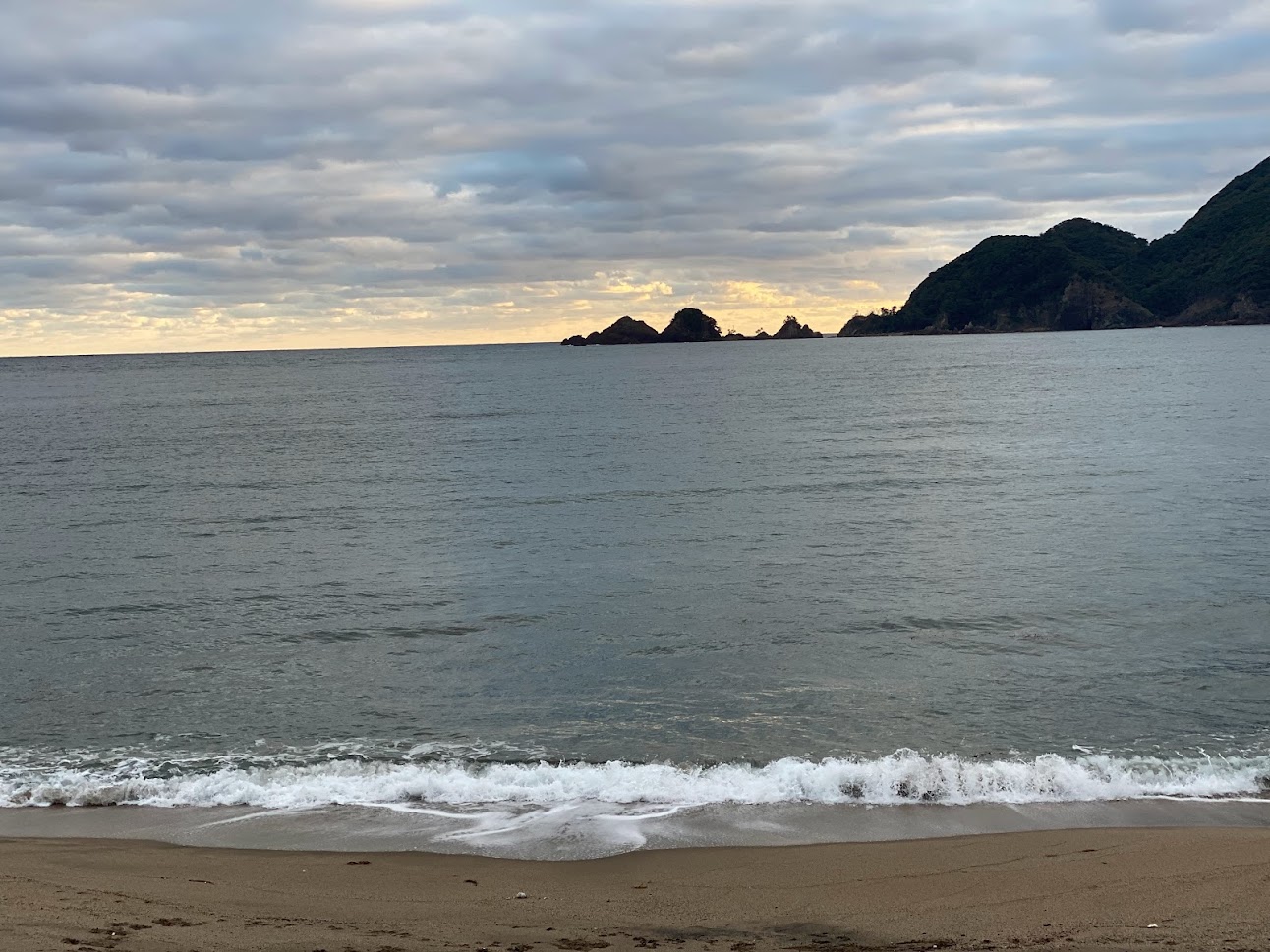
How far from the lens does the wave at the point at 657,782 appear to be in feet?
47.0

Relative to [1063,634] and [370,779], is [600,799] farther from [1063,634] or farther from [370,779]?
[1063,634]

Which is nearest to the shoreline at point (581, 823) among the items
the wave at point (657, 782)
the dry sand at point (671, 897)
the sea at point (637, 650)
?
the sea at point (637, 650)

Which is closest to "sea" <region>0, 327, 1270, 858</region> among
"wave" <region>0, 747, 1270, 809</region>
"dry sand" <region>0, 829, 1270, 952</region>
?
"wave" <region>0, 747, 1270, 809</region>

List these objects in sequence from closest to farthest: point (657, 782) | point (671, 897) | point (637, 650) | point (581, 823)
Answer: point (671, 897) < point (581, 823) < point (657, 782) < point (637, 650)

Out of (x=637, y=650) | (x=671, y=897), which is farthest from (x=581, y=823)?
(x=637, y=650)

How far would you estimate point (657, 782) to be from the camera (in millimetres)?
14711

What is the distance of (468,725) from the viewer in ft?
56.4

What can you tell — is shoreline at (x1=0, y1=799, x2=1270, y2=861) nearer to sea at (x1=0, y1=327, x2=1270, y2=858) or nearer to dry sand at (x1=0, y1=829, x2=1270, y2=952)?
sea at (x1=0, y1=327, x2=1270, y2=858)

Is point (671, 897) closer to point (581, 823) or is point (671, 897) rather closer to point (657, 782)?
point (581, 823)

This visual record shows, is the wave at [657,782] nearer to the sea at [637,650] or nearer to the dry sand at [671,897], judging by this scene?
the sea at [637,650]

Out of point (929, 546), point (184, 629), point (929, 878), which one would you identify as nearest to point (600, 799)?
point (929, 878)

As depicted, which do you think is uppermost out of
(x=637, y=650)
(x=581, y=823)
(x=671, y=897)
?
(x=671, y=897)

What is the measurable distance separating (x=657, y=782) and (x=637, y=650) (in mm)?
6236

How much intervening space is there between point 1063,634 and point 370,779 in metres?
13.6
